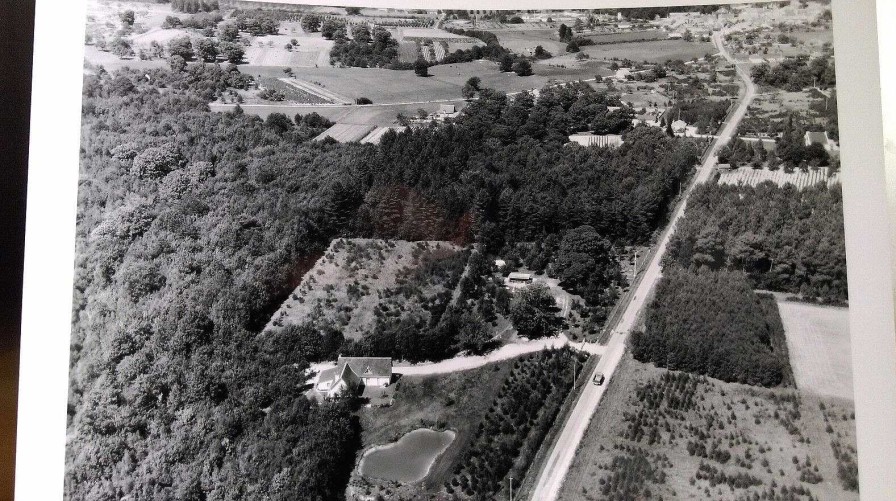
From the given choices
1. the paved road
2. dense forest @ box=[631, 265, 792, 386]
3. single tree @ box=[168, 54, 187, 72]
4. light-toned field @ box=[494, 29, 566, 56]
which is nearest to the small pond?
the paved road

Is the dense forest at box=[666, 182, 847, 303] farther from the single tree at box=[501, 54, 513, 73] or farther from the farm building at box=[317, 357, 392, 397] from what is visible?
the farm building at box=[317, 357, 392, 397]

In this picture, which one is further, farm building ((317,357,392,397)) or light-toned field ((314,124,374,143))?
light-toned field ((314,124,374,143))

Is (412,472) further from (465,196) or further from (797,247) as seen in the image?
(797,247)

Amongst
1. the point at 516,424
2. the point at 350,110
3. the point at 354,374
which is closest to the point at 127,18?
the point at 350,110

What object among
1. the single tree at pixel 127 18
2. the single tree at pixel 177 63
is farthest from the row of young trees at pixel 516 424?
the single tree at pixel 127 18

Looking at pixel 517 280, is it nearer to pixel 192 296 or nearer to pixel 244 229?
pixel 244 229

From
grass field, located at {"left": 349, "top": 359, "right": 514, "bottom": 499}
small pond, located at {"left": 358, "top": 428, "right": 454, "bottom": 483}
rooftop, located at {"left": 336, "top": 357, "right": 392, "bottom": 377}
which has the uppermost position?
rooftop, located at {"left": 336, "top": 357, "right": 392, "bottom": 377}

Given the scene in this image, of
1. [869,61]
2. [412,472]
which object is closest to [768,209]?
[869,61]
